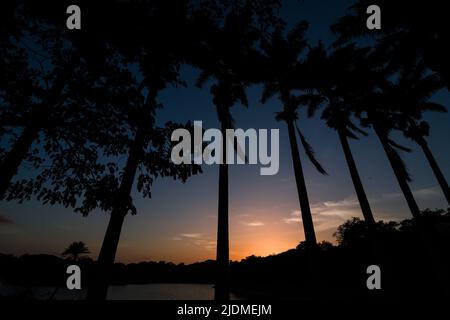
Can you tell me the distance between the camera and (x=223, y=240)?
42.0 ft

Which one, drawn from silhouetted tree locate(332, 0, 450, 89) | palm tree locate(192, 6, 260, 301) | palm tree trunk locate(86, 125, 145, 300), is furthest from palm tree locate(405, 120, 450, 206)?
palm tree trunk locate(86, 125, 145, 300)

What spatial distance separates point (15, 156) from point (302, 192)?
1357cm

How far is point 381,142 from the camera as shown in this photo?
1833cm

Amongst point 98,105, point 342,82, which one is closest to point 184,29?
point 98,105

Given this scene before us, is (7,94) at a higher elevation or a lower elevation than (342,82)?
→ lower

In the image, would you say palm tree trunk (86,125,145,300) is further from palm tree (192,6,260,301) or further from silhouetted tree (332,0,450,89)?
silhouetted tree (332,0,450,89)

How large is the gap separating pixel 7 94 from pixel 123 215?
15.4ft

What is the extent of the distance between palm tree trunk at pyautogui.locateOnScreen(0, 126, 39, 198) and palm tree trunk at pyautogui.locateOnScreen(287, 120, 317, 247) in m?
13.2

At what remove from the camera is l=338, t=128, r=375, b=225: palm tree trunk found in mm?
16322

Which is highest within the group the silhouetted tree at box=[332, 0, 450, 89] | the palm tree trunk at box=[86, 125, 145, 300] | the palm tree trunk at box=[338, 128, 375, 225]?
the silhouetted tree at box=[332, 0, 450, 89]

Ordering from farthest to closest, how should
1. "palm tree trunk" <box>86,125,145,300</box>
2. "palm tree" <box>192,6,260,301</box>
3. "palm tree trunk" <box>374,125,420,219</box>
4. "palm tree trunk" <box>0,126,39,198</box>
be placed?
"palm tree trunk" <box>374,125,420,219</box> < "palm tree" <box>192,6,260,301</box> < "palm tree trunk" <box>86,125,145,300</box> < "palm tree trunk" <box>0,126,39,198</box>

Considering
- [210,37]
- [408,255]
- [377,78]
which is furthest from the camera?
[408,255]

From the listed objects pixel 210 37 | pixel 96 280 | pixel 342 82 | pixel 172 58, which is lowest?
pixel 96 280

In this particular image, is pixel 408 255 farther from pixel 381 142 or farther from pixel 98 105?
pixel 98 105
